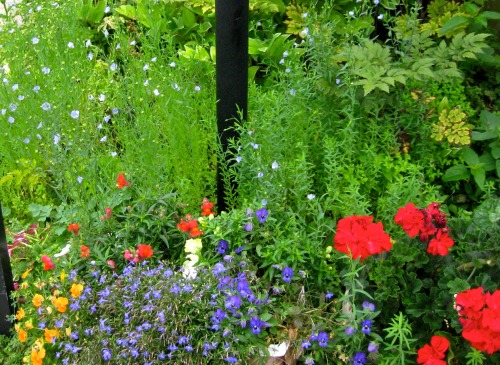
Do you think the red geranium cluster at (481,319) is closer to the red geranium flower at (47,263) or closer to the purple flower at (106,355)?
the purple flower at (106,355)

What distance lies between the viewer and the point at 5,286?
2.78 meters

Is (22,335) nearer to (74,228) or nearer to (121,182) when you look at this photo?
(74,228)

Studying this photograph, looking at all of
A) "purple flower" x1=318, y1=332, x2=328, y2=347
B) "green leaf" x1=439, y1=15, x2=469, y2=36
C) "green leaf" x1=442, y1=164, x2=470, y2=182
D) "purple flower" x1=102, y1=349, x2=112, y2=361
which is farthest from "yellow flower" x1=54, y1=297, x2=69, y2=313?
"green leaf" x1=439, y1=15, x2=469, y2=36

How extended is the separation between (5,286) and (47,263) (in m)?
0.19

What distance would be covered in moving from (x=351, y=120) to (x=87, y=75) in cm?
187

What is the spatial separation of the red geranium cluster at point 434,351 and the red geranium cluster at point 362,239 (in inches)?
14.5

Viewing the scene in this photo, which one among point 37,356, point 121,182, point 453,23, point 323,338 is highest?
point 453,23

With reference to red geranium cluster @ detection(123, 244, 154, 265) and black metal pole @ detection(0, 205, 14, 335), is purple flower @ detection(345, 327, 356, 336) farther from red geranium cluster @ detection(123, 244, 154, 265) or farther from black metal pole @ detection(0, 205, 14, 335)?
black metal pole @ detection(0, 205, 14, 335)

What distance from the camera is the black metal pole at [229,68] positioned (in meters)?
2.86

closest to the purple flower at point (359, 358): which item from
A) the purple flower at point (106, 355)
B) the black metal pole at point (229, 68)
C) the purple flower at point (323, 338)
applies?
the purple flower at point (323, 338)

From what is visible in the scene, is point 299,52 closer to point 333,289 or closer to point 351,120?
point 351,120

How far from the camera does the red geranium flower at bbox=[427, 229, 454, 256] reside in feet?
8.04

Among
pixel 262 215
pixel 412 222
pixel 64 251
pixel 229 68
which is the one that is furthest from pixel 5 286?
pixel 412 222

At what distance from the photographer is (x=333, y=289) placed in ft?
8.82
